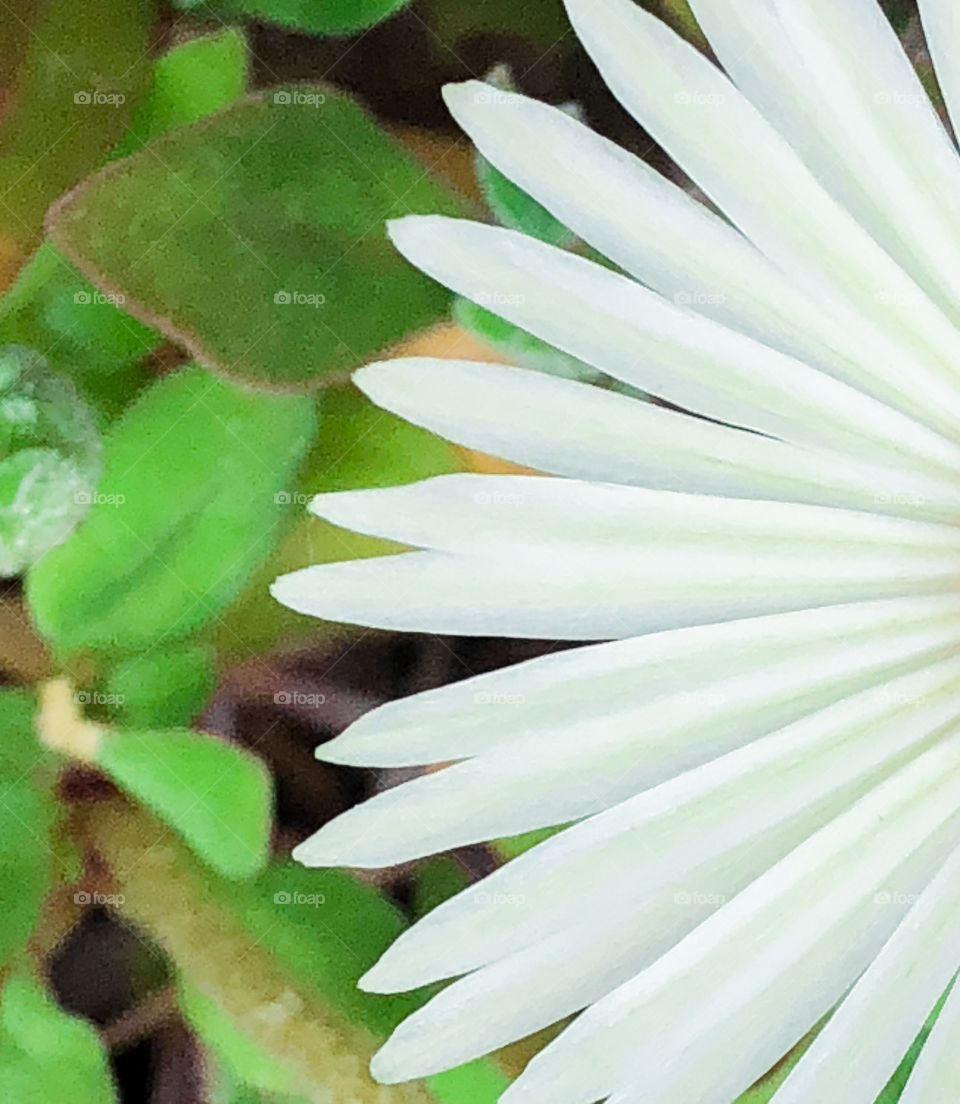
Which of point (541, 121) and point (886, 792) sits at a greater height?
point (541, 121)

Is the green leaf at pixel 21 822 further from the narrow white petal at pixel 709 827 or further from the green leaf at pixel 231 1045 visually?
the narrow white petal at pixel 709 827

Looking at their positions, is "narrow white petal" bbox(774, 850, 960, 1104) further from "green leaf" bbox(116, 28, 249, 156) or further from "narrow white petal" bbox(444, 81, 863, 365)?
"green leaf" bbox(116, 28, 249, 156)

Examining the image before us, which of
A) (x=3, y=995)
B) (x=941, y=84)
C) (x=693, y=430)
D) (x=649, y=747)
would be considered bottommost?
(x=3, y=995)

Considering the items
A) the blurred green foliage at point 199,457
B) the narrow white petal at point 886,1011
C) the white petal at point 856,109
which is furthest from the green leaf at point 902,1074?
the white petal at point 856,109

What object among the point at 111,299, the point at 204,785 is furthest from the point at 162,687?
the point at 111,299

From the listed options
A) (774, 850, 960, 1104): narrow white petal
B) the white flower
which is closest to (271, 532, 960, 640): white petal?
the white flower

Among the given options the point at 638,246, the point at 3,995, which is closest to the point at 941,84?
the point at 638,246

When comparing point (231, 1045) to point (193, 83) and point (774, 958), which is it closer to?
point (774, 958)

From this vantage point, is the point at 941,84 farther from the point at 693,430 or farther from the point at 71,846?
the point at 71,846
